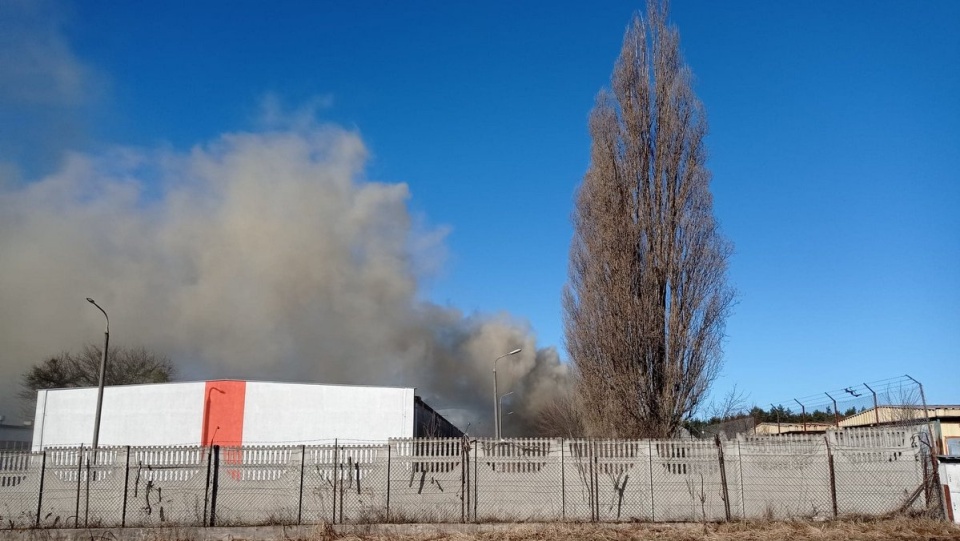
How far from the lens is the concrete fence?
15.3 metres

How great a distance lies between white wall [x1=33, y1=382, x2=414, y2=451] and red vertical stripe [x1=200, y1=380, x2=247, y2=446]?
0.66 ft

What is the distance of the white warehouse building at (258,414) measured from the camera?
33.7 m

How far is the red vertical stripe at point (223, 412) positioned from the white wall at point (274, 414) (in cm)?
20

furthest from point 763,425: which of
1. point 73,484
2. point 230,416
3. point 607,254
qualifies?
point 73,484

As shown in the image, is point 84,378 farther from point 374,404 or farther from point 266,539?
point 266,539

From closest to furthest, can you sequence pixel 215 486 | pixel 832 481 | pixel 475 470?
1. pixel 832 481
2. pixel 475 470
3. pixel 215 486

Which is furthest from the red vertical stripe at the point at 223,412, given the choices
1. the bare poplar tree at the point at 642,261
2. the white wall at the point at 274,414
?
the bare poplar tree at the point at 642,261

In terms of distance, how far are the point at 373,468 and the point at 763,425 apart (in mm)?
35677

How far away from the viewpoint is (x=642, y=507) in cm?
1535

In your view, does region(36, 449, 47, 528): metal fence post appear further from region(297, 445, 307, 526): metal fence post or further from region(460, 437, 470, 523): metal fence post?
region(460, 437, 470, 523): metal fence post

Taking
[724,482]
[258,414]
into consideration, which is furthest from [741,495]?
[258,414]

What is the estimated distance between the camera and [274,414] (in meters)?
33.9

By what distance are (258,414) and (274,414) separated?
702 mm

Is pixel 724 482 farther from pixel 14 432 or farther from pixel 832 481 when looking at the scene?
pixel 14 432
